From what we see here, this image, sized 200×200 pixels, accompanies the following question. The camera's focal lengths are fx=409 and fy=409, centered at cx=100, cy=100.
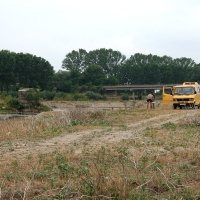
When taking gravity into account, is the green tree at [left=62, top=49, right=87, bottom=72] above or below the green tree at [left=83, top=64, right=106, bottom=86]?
above

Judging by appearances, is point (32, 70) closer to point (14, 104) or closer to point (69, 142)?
point (14, 104)

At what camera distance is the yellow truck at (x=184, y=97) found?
3084cm

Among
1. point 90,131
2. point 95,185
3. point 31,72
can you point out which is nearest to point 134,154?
point 95,185

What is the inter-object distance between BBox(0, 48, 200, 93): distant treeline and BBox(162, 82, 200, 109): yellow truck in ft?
61.1

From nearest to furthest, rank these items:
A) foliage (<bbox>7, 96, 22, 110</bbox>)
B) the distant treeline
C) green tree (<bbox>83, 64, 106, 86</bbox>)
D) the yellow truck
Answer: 1. the yellow truck
2. foliage (<bbox>7, 96, 22, 110</bbox>)
3. the distant treeline
4. green tree (<bbox>83, 64, 106, 86</bbox>)

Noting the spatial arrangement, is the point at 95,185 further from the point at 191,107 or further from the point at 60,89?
the point at 60,89

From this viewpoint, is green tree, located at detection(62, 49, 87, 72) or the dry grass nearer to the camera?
the dry grass

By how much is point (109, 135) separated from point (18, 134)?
11.2 ft

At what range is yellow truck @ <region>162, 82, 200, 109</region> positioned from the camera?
3084cm

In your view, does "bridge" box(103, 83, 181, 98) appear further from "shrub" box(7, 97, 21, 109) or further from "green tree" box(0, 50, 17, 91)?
"shrub" box(7, 97, 21, 109)

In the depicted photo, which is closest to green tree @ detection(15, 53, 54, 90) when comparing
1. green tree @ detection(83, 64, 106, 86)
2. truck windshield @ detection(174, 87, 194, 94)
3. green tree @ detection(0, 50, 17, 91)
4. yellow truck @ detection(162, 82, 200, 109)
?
green tree @ detection(0, 50, 17, 91)

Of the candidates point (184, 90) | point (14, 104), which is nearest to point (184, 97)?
point (184, 90)

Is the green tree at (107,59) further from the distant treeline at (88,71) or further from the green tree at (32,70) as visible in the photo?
the green tree at (32,70)

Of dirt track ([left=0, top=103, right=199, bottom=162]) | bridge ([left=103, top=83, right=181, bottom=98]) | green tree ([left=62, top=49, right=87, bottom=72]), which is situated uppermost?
green tree ([left=62, top=49, right=87, bottom=72])
